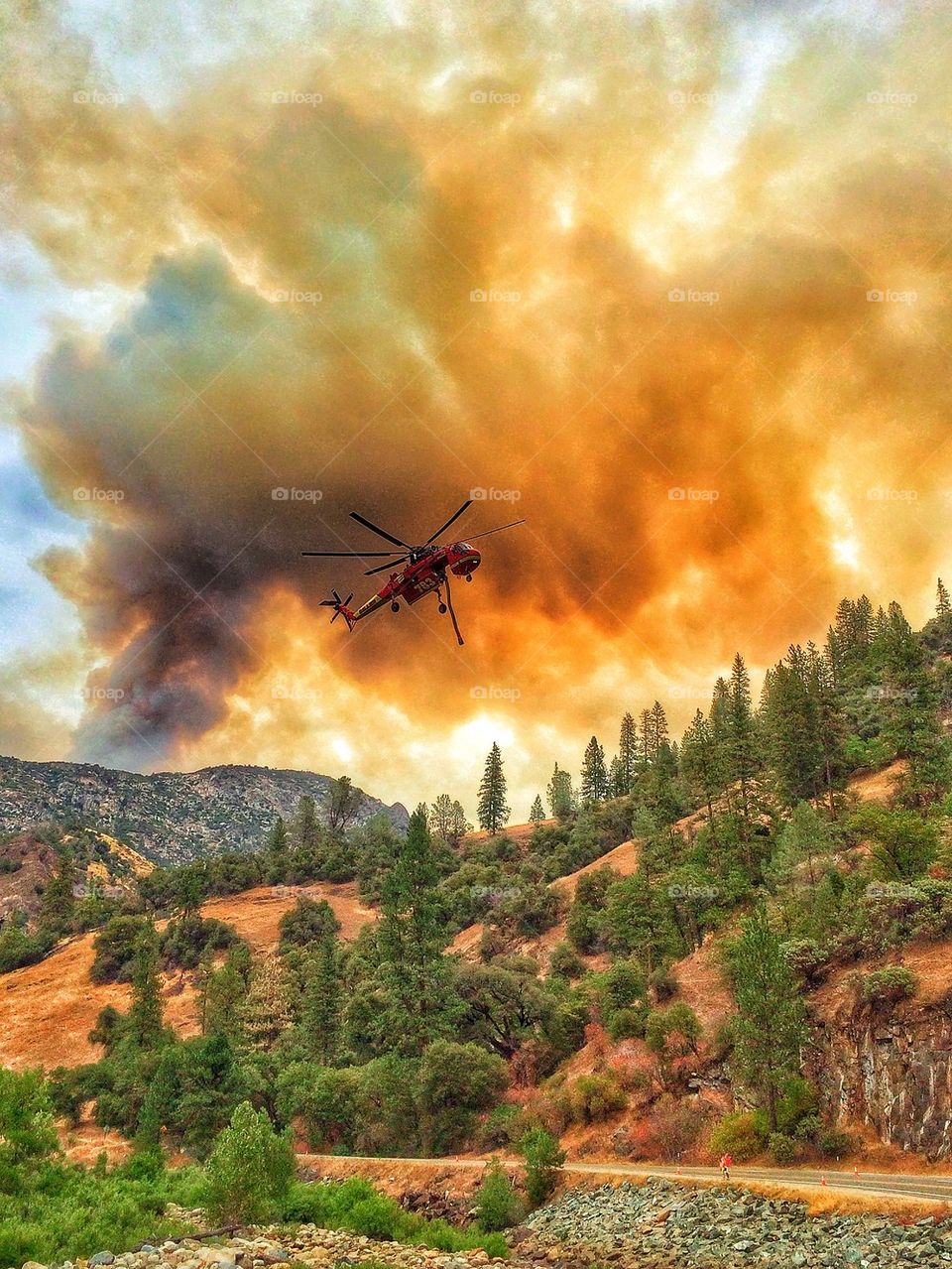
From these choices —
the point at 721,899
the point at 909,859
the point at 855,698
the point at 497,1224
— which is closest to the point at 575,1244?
the point at 497,1224

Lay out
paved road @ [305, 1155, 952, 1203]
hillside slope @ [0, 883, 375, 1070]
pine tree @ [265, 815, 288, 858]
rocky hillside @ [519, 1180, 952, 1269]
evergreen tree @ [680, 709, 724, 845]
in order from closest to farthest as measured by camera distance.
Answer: rocky hillside @ [519, 1180, 952, 1269]
paved road @ [305, 1155, 952, 1203]
evergreen tree @ [680, 709, 724, 845]
hillside slope @ [0, 883, 375, 1070]
pine tree @ [265, 815, 288, 858]

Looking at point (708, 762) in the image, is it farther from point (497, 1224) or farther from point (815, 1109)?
point (497, 1224)

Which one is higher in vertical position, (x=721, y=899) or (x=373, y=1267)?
(x=721, y=899)

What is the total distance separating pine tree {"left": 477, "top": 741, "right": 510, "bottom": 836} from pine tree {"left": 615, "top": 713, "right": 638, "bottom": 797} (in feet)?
69.9

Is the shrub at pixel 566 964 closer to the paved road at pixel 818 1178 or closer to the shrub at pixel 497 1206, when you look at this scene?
the paved road at pixel 818 1178

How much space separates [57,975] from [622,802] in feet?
255

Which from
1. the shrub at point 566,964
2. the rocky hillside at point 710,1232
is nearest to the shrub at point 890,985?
the rocky hillside at point 710,1232

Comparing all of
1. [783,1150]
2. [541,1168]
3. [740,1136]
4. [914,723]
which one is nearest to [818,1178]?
[783,1150]

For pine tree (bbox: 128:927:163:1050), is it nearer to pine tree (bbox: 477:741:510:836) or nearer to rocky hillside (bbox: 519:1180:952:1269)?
rocky hillside (bbox: 519:1180:952:1269)

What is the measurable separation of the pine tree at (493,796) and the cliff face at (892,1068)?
106m

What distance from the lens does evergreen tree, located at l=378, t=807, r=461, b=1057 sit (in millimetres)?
50156

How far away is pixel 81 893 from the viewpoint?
139 metres

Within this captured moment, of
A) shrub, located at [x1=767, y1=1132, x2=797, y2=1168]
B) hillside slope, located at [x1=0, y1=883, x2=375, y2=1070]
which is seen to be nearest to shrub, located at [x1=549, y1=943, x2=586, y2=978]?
shrub, located at [x1=767, y1=1132, x2=797, y2=1168]

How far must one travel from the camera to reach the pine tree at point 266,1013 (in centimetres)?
6588
